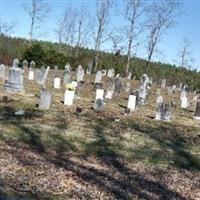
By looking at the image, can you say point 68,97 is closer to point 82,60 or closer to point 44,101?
point 44,101

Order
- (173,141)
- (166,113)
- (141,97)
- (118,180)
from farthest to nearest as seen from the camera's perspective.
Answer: (141,97) < (166,113) < (173,141) < (118,180)

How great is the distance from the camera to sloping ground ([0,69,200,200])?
30.6 ft

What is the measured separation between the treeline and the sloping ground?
23.6m

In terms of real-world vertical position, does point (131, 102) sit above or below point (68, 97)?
above

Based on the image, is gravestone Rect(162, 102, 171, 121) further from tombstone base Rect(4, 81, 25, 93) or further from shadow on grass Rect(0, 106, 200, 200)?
tombstone base Rect(4, 81, 25, 93)

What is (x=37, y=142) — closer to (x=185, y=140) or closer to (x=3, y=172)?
(x=3, y=172)

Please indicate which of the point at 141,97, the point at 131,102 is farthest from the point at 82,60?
the point at 131,102

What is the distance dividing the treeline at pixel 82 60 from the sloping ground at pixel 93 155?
929 inches

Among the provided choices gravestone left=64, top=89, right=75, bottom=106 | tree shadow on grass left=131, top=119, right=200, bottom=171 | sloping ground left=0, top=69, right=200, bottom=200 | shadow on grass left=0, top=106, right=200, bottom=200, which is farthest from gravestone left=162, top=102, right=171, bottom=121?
gravestone left=64, top=89, right=75, bottom=106

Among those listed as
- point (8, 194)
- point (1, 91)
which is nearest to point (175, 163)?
point (8, 194)

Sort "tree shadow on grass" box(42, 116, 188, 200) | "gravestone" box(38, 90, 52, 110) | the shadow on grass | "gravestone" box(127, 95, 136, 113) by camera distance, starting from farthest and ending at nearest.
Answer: "gravestone" box(127, 95, 136, 113)
"gravestone" box(38, 90, 52, 110)
the shadow on grass
"tree shadow on grass" box(42, 116, 188, 200)

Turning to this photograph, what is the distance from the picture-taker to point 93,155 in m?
12.4

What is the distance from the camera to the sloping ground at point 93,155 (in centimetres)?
934

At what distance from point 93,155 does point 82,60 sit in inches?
1503
